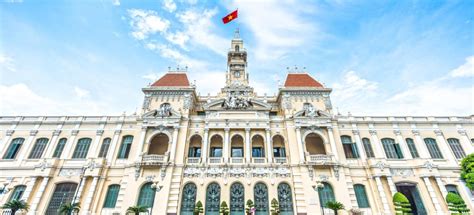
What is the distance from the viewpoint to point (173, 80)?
28969 mm

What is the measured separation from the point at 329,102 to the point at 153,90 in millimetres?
22559

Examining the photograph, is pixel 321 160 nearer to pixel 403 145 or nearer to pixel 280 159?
pixel 280 159

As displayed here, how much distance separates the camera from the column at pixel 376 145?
2347cm

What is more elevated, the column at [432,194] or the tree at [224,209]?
the column at [432,194]

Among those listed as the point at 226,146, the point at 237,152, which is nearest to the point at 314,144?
the point at 237,152

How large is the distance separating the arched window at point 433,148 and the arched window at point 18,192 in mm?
44062

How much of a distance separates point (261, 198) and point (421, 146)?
1940 cm

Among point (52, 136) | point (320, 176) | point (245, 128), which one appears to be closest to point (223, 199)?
point (245, 128)

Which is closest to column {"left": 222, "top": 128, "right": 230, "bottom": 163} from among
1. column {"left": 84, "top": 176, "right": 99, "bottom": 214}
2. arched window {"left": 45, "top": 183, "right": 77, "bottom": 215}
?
column {"left": 84, "top": 176, "right": 99, "bottom": 214}

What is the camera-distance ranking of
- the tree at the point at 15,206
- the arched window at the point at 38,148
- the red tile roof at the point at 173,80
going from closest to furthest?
the tree at the point at 15,206, the arched window at the point at 38,148, the red tile roof at the point at 173,80

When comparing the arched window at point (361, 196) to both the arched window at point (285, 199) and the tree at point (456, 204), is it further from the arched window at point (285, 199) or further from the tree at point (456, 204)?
the arched window at point (285, 199)

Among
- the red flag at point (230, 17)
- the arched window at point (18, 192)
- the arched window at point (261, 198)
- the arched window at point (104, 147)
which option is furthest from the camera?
the red flag at point (230, 17)

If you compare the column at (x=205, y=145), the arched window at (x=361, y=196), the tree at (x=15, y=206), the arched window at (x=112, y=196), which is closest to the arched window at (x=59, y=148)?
the tree at (x=15, y=206)

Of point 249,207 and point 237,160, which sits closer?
point 249,207
